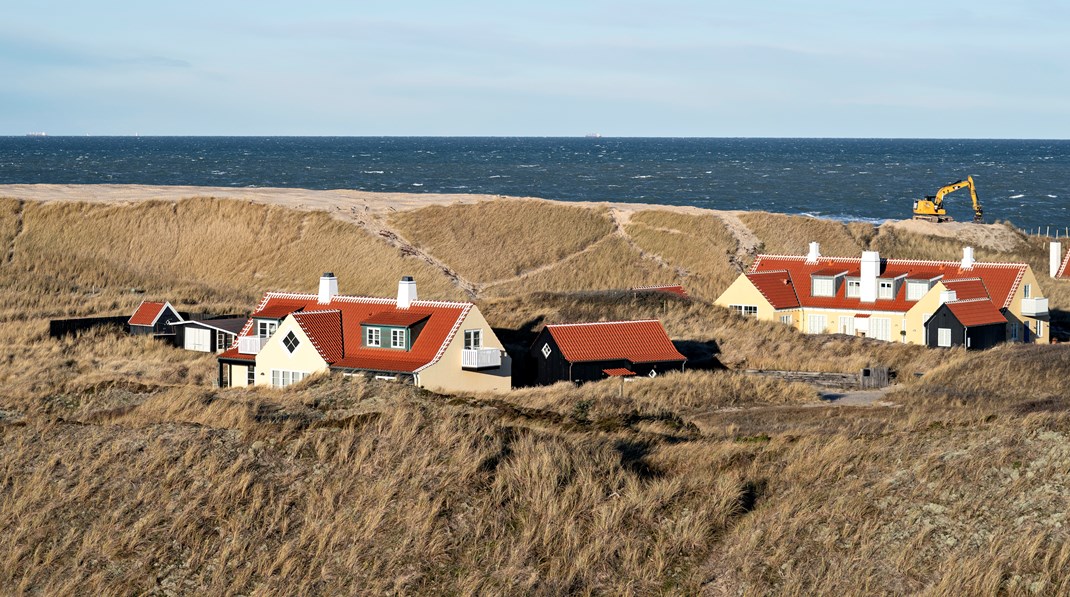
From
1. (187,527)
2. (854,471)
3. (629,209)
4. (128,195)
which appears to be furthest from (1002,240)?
(187,527)

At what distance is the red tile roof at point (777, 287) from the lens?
57.9m

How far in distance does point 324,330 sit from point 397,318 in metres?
2.31

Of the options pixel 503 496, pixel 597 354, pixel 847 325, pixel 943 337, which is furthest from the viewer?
pixel 847 325

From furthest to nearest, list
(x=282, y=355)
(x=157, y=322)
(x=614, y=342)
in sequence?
(x=157, y=322) → (x=614, y=342) → (x=282, y=355)

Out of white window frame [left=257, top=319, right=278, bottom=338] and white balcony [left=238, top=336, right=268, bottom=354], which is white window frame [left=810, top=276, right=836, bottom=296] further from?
white balcony [left=238, top=336, right=268, bottom=354]

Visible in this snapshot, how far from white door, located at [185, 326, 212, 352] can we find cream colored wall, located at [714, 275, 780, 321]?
21487 millimetres

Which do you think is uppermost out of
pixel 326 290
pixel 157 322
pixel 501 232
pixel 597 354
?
pixel 326 290

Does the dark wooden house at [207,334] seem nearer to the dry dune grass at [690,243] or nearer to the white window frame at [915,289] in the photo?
the white window frame at [915,289]

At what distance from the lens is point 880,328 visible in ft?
182

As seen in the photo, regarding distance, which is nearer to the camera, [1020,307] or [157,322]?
[157,322]

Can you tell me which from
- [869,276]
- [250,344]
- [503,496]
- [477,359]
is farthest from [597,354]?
[503,496]

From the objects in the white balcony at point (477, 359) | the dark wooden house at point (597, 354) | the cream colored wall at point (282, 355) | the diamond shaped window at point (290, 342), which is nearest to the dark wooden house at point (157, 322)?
the cream colored wall at point (282, 355)

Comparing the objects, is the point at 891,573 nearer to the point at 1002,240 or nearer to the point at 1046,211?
→ the point at 1002,240

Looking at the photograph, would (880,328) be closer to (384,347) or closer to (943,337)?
(943,337)
